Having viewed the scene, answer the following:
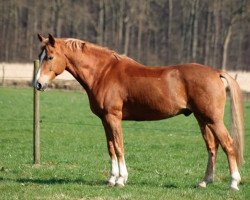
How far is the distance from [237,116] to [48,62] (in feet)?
10.5

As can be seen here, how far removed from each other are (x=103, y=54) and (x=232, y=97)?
2266mm

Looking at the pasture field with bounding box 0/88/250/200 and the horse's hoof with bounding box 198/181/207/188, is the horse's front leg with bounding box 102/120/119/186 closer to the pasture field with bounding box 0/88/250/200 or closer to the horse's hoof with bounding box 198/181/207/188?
the pasture field with bounding box 0/88/250/200

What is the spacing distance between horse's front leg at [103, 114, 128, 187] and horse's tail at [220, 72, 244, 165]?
183 centimetres

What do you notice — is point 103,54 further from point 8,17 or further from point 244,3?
point 8,17

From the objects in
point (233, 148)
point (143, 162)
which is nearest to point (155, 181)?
point (233, 148)

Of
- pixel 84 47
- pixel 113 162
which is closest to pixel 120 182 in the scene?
pixel 113 162

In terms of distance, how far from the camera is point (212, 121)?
29.4ft

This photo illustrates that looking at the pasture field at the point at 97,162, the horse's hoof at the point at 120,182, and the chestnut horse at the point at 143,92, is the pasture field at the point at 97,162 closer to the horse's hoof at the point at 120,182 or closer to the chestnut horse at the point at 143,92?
the horse's hoof at the point at 120,182

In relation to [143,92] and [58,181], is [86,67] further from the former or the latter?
[58,181]

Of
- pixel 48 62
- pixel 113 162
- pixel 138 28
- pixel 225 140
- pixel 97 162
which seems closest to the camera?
pixel 225 140

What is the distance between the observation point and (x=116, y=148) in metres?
9.34

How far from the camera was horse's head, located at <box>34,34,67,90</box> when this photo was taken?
9.24m

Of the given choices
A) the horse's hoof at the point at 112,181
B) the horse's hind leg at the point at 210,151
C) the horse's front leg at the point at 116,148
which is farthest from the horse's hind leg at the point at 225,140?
the horse's hoof at the point at 112,181

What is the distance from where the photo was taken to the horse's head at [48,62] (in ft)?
30.3
